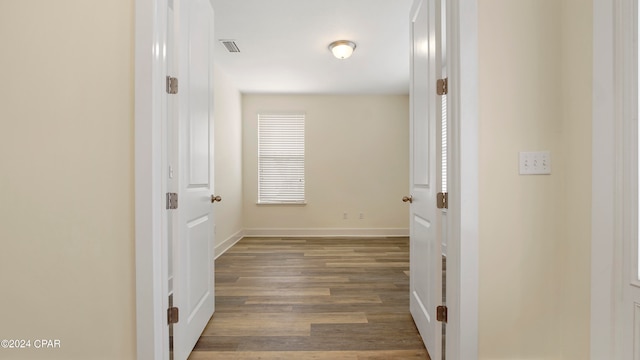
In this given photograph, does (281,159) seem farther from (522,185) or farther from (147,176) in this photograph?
(522,185)

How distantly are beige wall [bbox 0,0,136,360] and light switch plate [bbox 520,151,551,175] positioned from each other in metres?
1.87

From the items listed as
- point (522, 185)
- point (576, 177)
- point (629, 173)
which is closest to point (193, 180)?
point (522, 185)

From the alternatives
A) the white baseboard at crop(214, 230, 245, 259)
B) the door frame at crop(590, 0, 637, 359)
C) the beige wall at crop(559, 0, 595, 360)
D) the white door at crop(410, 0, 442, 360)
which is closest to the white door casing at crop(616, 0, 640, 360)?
the door frame at crop(590, 0, 637, 359)

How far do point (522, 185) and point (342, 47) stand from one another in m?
2.62

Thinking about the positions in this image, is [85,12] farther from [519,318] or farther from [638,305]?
[638,305]

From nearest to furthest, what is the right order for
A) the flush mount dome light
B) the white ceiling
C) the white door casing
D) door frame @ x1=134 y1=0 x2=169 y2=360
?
the white door casing, door frame @ x1=134 y1=0 x2=169 y2=360, the white ceiling, the flush mount dome light

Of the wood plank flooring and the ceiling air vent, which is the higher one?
the ceiling air vent

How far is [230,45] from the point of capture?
355cm

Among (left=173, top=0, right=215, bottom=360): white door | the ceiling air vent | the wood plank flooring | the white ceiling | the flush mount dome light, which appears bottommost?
the wood plank flooring

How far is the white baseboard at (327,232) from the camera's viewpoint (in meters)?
5.59

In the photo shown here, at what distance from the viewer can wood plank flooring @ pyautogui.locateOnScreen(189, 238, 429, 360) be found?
1.84 meters

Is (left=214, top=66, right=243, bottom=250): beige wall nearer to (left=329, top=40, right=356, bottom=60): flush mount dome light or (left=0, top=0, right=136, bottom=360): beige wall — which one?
(left=329, top=40, right=356, bottom=60): flush mount dome light

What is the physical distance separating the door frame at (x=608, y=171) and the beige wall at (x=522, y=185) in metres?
0.14

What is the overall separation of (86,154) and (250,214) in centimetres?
420
